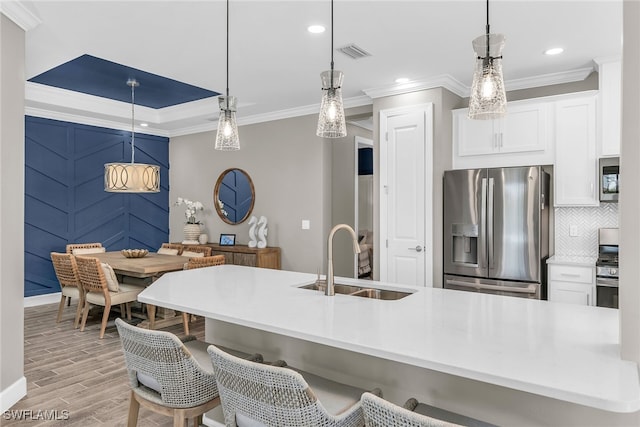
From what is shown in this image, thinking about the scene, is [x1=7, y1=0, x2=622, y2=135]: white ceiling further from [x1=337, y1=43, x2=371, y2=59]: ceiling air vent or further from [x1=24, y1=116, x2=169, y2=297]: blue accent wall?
[x1=24, y1=116, x2=169, y2=297]: blue accent wall

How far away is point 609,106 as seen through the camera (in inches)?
143

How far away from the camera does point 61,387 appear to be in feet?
10.5

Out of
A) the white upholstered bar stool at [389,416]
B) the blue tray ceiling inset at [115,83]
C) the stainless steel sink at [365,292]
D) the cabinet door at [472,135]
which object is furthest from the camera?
the blue tray ceiling inset at [115,83]

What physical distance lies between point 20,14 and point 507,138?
13.2 ft

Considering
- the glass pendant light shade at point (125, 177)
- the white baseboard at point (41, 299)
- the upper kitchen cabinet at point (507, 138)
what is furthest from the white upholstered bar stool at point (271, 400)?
the white baseboard at point (41, 299)

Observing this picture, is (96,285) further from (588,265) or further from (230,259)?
(588,265)

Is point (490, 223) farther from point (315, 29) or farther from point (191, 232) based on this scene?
point (191, 232)

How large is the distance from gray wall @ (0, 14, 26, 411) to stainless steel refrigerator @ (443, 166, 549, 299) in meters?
3.55

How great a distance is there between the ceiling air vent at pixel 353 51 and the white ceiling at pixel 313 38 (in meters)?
0.06

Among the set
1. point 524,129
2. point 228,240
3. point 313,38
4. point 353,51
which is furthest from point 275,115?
point 524,129

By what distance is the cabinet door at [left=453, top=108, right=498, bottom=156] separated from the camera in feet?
13.9

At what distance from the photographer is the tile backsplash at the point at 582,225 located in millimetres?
3955

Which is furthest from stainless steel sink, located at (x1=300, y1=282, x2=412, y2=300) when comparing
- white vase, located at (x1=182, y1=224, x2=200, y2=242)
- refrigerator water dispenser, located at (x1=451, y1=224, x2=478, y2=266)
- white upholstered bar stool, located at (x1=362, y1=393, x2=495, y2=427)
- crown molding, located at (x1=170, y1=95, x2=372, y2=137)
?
white vase, located at (x1=182, y1=224, x2=200, y2=242)

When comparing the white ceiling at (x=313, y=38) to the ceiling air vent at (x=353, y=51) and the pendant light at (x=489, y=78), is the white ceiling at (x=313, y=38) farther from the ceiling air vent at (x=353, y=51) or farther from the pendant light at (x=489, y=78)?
the pendant light at (x=489, y=78)
